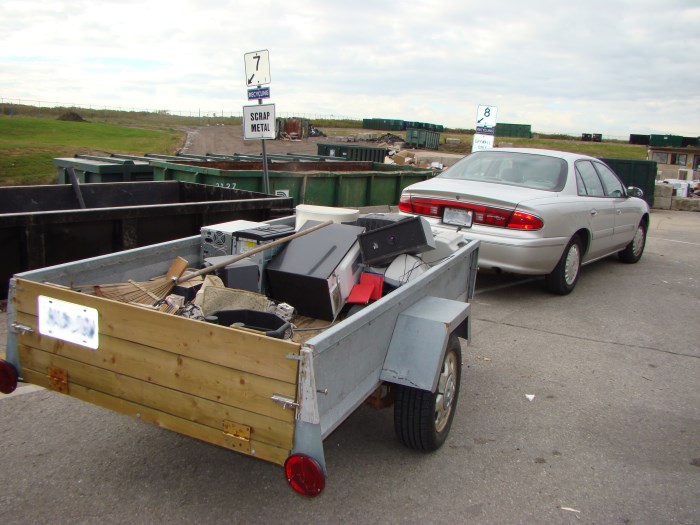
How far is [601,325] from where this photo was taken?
666cm

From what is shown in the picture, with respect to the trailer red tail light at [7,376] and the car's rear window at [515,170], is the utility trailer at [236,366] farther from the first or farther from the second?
the car's rear window at [515,170]

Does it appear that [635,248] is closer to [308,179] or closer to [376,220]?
[308,179]

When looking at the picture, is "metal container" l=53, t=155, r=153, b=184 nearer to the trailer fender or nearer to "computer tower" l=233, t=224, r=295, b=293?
"computer tower" l=233, t=224, r=295, b=293

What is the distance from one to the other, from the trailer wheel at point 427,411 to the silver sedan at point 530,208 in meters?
3.23

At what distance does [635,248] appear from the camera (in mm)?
10031

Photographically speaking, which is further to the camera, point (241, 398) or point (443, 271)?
point (443, 271)

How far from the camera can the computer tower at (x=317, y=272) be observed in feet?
12.6

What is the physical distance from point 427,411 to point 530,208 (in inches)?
153

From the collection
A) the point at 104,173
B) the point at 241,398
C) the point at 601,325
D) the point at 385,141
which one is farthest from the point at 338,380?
the point at 385,141

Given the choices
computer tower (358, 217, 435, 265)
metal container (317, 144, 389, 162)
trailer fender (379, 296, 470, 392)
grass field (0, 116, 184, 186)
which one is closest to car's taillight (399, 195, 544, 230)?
computer tower (358, 217, 435, 265)

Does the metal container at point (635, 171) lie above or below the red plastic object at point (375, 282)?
above

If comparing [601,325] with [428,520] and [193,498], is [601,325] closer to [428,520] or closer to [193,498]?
[428,520]

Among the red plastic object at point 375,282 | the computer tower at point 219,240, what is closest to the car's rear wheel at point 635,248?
the red plastic object at point 375,282

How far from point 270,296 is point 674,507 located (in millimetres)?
2710
